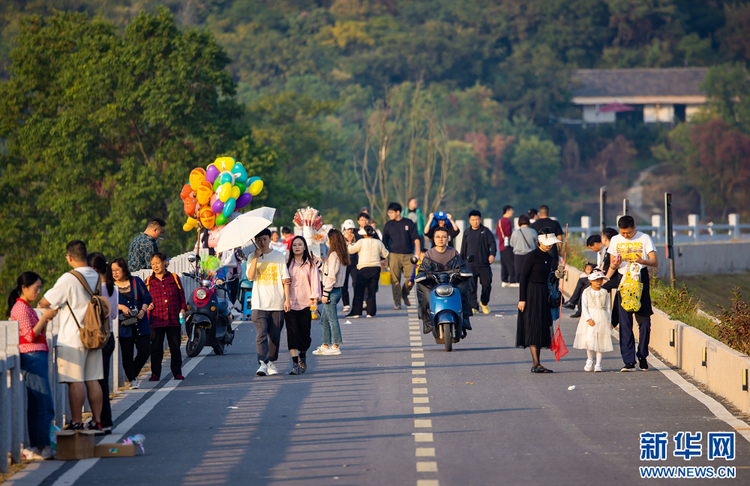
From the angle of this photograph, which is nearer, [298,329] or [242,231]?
[242,231]

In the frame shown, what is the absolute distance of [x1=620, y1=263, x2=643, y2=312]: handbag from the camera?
13312 mm

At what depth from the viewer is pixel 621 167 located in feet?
235

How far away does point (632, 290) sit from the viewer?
13.3 m

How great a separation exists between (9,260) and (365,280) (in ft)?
73.1

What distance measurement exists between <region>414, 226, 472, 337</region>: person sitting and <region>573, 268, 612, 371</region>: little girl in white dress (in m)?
2.27

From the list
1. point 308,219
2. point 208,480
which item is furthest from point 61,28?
point 208,480

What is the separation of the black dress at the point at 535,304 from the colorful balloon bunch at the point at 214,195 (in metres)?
9.06

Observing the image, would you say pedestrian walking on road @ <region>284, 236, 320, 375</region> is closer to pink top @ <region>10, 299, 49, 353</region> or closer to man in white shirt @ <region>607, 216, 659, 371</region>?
man in white shirt @ <region>607, 216, 659, 371</region>

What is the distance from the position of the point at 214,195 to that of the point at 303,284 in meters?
8.30

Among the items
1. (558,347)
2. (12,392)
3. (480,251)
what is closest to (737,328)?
(558,347)

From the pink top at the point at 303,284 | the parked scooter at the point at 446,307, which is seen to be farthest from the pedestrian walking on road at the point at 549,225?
the pink top at the point at 303,284

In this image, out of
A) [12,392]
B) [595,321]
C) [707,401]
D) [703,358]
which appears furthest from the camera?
[595,321]

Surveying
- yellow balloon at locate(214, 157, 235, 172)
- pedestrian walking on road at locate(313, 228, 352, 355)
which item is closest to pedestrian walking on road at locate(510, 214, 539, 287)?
yellow balloon at locate(214, 157, 235, 172)

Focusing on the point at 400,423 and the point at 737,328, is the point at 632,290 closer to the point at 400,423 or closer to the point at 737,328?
the point at 737,328
